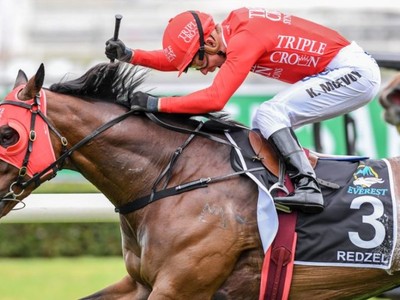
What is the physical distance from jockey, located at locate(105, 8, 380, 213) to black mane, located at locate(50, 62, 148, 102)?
3.0 inches

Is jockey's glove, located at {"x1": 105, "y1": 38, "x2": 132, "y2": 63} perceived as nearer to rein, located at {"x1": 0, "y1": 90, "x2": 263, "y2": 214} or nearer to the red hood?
rein, located at {"x1": 0, "y1": 90, "x2": 263, "y2": 214}

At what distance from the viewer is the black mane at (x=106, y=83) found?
5.00m

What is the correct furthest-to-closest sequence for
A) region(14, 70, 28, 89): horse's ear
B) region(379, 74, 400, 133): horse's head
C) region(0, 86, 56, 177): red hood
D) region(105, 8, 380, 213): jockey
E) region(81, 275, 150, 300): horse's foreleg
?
1. region(379, 74, 400, 133): horse's head
2. region(81, 275, 150, 300): horse's foreleg
3. region(14, 70, 28, 89): horse's ear
4. region(105, 8, 380, 213): jockey
5. region(0, 86, 56, 177): red hood

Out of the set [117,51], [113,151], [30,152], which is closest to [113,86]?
[117,51]

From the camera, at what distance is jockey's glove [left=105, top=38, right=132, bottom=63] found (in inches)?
202

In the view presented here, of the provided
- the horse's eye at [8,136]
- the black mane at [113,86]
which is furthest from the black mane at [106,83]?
the horse's eye at [8,136]

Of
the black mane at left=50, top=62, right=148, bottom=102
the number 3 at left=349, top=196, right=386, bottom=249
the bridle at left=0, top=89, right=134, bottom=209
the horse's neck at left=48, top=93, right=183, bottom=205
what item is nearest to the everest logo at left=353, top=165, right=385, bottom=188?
the number 3 at left=349, top=196, right=386, bottom=249

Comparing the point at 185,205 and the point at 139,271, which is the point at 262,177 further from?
the point at 139,271

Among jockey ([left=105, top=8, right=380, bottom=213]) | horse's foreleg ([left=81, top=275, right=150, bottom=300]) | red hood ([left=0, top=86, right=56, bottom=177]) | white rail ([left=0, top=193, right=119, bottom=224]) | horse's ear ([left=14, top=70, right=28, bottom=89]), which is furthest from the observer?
white rail ([left=0, top=193, right=119, bottom=224])

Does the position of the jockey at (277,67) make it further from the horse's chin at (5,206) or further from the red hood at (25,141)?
the horse's chin at (5,206)

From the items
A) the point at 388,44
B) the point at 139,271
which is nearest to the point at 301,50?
the point at 139,271

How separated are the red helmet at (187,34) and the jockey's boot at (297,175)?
57cm

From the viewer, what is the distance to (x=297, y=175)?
4.87m

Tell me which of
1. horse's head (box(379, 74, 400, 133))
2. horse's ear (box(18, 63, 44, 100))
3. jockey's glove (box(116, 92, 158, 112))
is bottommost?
horse's head (box(379, 74, 400, 133))
